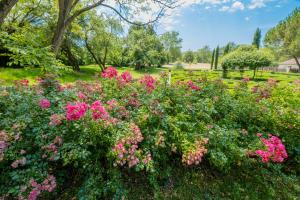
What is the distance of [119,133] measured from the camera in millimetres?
1894

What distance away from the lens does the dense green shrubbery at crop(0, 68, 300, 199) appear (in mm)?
1822

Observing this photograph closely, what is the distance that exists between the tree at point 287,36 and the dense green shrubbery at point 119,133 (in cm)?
3457

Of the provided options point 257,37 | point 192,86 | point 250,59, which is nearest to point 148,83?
point 192,86

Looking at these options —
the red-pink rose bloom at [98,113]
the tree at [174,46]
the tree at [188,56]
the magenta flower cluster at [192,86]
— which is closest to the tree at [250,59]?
the magenta flower cluster at [192,86]

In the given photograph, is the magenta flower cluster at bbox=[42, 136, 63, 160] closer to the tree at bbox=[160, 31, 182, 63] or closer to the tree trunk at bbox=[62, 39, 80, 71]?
the tree trunk at bbox=[62, 39, 80, 71]

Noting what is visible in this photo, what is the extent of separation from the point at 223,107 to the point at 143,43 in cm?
2394

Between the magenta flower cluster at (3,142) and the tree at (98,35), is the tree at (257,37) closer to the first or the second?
the tree at (98,35)

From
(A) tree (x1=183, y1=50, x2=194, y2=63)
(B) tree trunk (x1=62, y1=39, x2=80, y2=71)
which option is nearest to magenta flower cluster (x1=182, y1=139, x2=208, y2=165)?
(B) tree trunk (x1=62, y1=39, x2=80, y2=71)

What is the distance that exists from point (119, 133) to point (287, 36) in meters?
39.5

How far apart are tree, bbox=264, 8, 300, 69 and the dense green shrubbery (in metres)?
34.6

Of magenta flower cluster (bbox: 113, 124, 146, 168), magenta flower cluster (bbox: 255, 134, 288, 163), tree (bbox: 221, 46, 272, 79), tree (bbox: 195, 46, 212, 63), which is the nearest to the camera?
magenta flower cluster (bbox: 113, 124, 146, 168)

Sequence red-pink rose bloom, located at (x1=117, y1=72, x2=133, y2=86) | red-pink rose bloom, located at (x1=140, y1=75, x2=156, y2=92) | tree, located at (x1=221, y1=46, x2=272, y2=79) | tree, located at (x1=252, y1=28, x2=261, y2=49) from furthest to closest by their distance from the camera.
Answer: tree, located at (x1=252, y1=28, x2=261, y2=49), tree, located at (x1=221, y1=46, x2=272, y2=79), red-pink rose bloom, located at (x1=140, y1=75, x2=156, y2=92), red-pink rose bloom, located at (x1=117, y1=72, x2=133, y2=86)

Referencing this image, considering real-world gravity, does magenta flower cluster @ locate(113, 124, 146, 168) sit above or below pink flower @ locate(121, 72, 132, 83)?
below

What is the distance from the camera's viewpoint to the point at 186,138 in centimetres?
222
